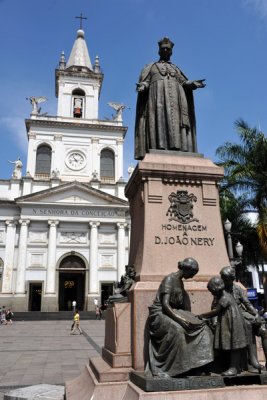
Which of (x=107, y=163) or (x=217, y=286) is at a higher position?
(x=107, y=163)

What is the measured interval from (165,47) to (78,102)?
37.3m

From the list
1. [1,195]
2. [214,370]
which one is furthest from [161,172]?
[1,195]

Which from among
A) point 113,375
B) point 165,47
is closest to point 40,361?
point 113,375

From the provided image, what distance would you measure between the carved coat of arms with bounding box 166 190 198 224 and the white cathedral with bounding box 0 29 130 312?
98.8ft

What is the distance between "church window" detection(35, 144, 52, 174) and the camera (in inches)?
1508

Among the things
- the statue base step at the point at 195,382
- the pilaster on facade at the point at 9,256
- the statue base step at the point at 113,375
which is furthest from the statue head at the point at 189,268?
the pilaster on facade at the point at 9,256

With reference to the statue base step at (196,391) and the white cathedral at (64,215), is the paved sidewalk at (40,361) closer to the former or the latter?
the statue base step at (196,391)

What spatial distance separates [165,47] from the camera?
19.7 feet

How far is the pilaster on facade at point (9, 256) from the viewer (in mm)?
33656

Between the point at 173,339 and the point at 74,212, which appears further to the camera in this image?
the point at 74,212


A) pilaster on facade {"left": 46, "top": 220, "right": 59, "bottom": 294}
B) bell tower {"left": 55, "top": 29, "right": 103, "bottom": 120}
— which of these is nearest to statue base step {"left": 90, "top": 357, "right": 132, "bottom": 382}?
pilaster on facade {"left": 46, "top": 220, "right": 59, "bottom": 294}

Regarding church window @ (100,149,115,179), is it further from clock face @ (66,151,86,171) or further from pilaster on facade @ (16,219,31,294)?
pilaster on facade @ (16,219,31,294)

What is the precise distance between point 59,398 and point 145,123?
4.21m

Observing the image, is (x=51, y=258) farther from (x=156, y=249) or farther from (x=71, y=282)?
(x=156, y=249)
